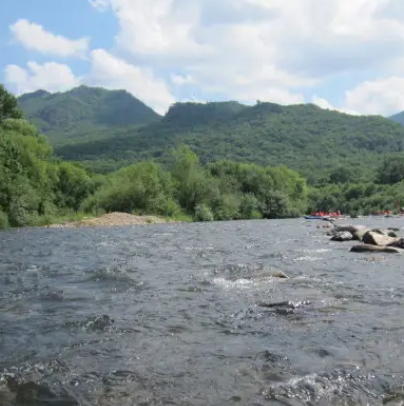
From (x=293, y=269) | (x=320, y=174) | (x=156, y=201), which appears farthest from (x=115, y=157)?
(x=293, y=269)

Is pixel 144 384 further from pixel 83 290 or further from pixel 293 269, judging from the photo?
pixel 293 269

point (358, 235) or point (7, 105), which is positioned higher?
point (7, 105)

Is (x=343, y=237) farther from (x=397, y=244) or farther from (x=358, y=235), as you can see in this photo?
(x=397, y=244)

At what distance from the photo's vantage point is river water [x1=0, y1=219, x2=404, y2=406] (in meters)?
6.06

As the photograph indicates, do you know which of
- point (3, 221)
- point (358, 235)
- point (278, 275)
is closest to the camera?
point (278, 275)

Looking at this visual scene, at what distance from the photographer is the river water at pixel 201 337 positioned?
606cm

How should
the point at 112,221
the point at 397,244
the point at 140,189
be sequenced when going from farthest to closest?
the point at 140,189 < the point at 112,221 < the point at 397,244

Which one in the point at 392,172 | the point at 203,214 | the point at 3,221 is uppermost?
the point at 392,172

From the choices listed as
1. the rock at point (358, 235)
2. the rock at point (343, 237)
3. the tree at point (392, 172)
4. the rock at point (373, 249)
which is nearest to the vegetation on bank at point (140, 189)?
the tree at point (392, 172)

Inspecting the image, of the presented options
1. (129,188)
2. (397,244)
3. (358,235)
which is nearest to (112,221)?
(129,188)

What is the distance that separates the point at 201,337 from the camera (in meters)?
8.35

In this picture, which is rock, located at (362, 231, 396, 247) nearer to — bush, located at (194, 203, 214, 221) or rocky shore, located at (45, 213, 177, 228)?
rocky shore, located at (45, 213, 177, 228)

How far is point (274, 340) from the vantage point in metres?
8.12

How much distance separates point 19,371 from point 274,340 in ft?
13.6
